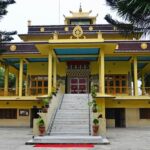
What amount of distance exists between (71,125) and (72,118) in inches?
43.5

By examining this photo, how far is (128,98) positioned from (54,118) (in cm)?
751

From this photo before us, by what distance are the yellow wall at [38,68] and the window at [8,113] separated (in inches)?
150

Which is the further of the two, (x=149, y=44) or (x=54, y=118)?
(x=149, y=44)

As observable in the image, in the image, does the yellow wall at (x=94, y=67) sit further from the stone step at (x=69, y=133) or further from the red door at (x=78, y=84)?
the stone step at (x=69, y=133)

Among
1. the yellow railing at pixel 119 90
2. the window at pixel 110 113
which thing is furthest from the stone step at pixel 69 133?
the yellow railing at pixel 119 90

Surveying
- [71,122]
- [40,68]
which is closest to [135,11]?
[71,122]

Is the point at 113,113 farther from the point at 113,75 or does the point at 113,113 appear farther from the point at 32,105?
the point at 32,105

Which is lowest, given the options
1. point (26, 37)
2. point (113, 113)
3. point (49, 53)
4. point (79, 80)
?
point (113, 113)

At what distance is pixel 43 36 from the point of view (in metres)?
31.0

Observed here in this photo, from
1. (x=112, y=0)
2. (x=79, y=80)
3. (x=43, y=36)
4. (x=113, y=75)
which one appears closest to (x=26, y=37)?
(x=43, y=36)

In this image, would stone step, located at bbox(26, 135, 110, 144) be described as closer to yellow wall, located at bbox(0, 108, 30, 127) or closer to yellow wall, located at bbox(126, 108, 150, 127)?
yellow wall, located at bbox(126, 108, 150, 127)

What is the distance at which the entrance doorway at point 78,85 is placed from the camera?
89.0 feet

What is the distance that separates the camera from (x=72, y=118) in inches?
737

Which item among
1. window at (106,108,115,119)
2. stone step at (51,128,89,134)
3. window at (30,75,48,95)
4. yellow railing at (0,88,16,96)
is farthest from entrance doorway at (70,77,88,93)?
stone step at (51,128,89,134)
